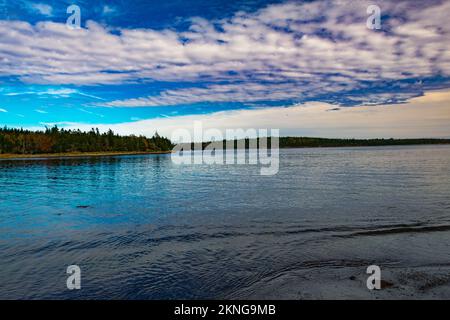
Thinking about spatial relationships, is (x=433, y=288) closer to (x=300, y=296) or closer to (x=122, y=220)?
(x=300, y=296)

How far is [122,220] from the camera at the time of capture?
23219 millimetres

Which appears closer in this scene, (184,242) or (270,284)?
(270,284)

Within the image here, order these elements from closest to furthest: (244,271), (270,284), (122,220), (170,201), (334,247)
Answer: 1. (270,284)
2. (244,271)
3. (334,247)
4. (122,220)
5. (170,201)

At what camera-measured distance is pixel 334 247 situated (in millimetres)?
15797

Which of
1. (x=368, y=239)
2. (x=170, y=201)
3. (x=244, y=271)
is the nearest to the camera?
(x=244, y=271)

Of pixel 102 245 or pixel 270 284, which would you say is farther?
pixel 102 245

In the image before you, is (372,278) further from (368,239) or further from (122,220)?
(122,220)

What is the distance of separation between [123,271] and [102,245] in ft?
15.3
